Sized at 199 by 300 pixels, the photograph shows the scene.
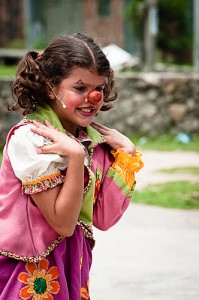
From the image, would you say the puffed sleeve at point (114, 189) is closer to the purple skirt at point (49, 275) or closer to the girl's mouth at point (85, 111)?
the purple skirt at point (49, 275)

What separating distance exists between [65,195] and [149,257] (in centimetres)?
289

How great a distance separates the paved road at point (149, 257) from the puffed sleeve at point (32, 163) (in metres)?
1.98

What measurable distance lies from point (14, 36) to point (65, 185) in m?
24.0

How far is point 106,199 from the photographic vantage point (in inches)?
124

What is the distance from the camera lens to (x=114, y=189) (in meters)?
3.17

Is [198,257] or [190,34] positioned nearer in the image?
[198,257]

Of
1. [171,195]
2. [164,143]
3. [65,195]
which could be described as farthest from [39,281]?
[164,143]

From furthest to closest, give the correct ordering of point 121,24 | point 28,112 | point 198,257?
point 121,24 → point 198,257 → point 28,112

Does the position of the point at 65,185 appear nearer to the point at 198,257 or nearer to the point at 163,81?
the point at 198,257

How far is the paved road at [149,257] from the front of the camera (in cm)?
489

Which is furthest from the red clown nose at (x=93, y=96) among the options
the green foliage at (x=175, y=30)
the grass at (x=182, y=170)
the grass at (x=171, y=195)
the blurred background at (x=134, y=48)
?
the green foliage at (x=175, y=30)

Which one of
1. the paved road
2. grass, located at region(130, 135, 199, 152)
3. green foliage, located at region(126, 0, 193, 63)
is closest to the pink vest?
the paved road

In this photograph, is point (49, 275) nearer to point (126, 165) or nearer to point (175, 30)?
point (126, 165)

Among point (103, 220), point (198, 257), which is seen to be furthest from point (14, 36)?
point (103, 220)
